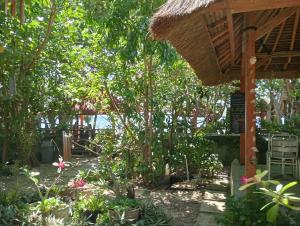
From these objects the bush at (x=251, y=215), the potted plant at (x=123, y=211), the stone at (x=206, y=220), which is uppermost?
the bush at (x=251, y=215)

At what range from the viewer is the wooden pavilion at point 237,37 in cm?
325

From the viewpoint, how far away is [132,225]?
176 inches

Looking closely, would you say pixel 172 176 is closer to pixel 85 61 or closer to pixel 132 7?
pixel 85 61

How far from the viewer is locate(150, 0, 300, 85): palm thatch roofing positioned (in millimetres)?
3218

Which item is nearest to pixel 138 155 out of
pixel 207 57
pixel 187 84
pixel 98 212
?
pixel 187 84

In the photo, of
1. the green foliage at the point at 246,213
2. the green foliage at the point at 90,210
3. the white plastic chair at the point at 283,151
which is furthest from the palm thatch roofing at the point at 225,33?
the green foliage at the point at 90,210

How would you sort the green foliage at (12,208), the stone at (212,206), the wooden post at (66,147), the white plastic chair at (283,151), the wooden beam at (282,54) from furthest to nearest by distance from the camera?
1. the wooden post at (66,147)
2. the wooden beam at (282,54)
3. the white plastic chair at (283,151)
4. the stone at (212,206)
5. the green foliage at (12,208)

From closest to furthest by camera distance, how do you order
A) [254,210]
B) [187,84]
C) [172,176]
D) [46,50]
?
[254,210] < [172,176] < [187,84] < [46,50]

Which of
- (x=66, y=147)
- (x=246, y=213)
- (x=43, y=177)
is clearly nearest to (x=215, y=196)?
(x=246, y=213)

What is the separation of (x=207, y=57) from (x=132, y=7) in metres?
1.52

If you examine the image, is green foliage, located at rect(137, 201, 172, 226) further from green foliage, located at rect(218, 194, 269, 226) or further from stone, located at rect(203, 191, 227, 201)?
stone, located at rect(203, 191, 227, 201)

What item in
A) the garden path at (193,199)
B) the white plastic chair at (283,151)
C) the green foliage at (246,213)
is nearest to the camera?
the green foliage at (246,213)

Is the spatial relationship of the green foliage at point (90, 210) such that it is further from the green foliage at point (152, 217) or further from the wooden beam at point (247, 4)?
the wooden beam at point (247, 4)

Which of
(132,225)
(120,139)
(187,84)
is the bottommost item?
(132,225)
